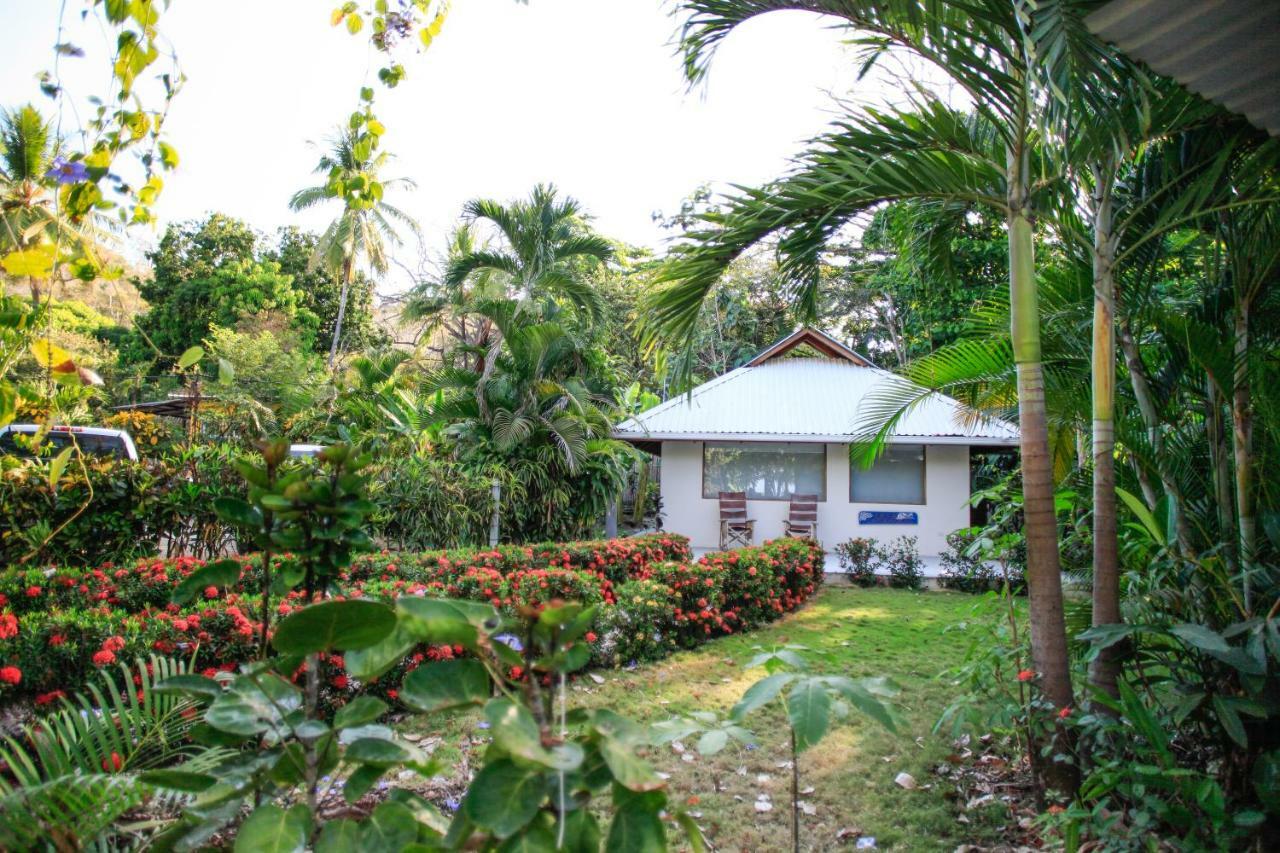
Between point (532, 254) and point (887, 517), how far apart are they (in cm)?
802

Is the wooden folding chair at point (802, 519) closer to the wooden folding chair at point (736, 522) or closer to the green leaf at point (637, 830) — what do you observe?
the wooden folding chair at point (736, 522)

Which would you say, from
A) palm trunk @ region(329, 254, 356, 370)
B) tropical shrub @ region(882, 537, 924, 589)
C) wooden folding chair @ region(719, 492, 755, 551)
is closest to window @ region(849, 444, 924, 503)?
tropical shrub @ region(882, 537, 924, 589)

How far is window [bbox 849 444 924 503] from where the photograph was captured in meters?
14.5

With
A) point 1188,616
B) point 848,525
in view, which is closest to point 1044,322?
point 1188,616

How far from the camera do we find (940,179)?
13.1ft

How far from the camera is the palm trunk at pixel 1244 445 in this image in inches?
126

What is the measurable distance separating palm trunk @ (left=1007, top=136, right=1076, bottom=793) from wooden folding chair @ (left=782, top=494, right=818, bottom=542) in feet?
34.4

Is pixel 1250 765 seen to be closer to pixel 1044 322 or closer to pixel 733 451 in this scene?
pixel 1044 322

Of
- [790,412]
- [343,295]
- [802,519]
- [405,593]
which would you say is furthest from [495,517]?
[343,295]

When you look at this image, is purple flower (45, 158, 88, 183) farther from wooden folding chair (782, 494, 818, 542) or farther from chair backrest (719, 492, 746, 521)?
chair backrest (719, 492, 746, 521)

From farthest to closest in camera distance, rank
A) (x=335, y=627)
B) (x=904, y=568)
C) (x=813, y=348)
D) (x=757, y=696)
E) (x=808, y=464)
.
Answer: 1. (x=813, y=348)
2. (x=808, y=464)
3. (x=904, y=568)
4. (x=757, y=696)
5. (x=335, y=627)

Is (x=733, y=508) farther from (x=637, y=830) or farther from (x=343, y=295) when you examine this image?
(x=343, y=295)

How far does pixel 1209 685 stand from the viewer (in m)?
2.87

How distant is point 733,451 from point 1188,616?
470 inches
